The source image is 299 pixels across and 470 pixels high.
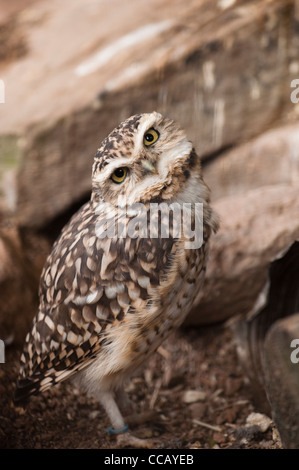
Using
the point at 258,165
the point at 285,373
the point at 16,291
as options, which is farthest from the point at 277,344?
the point at 258,165

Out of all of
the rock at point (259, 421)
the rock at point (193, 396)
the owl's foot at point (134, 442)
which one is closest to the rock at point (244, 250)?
the rock at point (193, 396)

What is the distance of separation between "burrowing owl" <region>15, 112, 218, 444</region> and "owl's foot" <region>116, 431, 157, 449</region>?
33cm

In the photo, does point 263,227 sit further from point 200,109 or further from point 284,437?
point 284,437

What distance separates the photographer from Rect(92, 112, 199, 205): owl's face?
254 cm

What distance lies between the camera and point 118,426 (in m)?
3.09

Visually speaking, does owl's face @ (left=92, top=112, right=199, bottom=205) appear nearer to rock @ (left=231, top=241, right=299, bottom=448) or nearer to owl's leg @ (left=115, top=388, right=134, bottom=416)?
rock @ (left=231, top=241, right=299, bottom=448)

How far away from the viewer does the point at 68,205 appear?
442cm

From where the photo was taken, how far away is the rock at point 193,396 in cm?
332

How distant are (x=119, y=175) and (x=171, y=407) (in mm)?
1372

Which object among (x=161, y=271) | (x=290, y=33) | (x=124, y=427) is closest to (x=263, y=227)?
(x=161, y=271)

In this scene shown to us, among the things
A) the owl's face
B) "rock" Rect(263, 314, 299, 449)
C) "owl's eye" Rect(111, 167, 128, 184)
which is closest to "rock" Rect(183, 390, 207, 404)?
"rock" Rect(263, 314, 299, 449)

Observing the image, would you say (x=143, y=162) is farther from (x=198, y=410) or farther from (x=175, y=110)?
(x=175, y=110)

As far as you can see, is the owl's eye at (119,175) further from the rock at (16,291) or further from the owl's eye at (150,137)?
the rock at (16,291)

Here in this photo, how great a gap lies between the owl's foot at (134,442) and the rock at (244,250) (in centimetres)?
84
